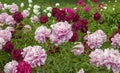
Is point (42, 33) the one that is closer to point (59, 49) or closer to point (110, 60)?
point (59, 49)

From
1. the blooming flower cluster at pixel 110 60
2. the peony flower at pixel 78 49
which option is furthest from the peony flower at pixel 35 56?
the peony flower at pixel 78 49

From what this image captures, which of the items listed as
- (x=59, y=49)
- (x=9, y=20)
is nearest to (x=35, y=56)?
(x=59, y=49)

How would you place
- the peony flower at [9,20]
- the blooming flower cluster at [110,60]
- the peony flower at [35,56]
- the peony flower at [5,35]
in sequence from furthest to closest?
the peony flower at [9,20] < the peony flower at [5,35] < the peony flower at [35,56] < the blooming flower cluster at [110,60]

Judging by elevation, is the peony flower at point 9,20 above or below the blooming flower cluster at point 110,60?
above

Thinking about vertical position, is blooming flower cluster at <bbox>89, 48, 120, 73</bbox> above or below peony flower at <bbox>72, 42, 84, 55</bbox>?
below

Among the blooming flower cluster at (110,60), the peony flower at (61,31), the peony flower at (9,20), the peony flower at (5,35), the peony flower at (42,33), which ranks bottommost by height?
the blooming flower cluster at (110,60)

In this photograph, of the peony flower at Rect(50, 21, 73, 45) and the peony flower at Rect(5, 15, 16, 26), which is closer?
the peony flower at Rect(50, 21, 73, 45)

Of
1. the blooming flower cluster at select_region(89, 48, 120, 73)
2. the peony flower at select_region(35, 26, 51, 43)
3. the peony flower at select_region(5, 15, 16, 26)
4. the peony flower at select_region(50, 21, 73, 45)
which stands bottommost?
the blooming flower cluster at select_region(89, 48, 120, 73)

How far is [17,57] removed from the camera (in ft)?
13.9

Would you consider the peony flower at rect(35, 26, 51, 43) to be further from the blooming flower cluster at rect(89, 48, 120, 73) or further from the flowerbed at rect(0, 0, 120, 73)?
the blooming flower cluster at rect(89, 48, 120, 73)

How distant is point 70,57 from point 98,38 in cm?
72

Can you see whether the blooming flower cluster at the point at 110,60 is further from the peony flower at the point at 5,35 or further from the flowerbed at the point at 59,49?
the peony flower at the point at 5,35

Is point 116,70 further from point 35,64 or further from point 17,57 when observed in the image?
point 17,57

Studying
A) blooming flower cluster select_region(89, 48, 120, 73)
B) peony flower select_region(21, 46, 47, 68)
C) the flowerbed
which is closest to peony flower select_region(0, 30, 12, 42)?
the flowerbed
